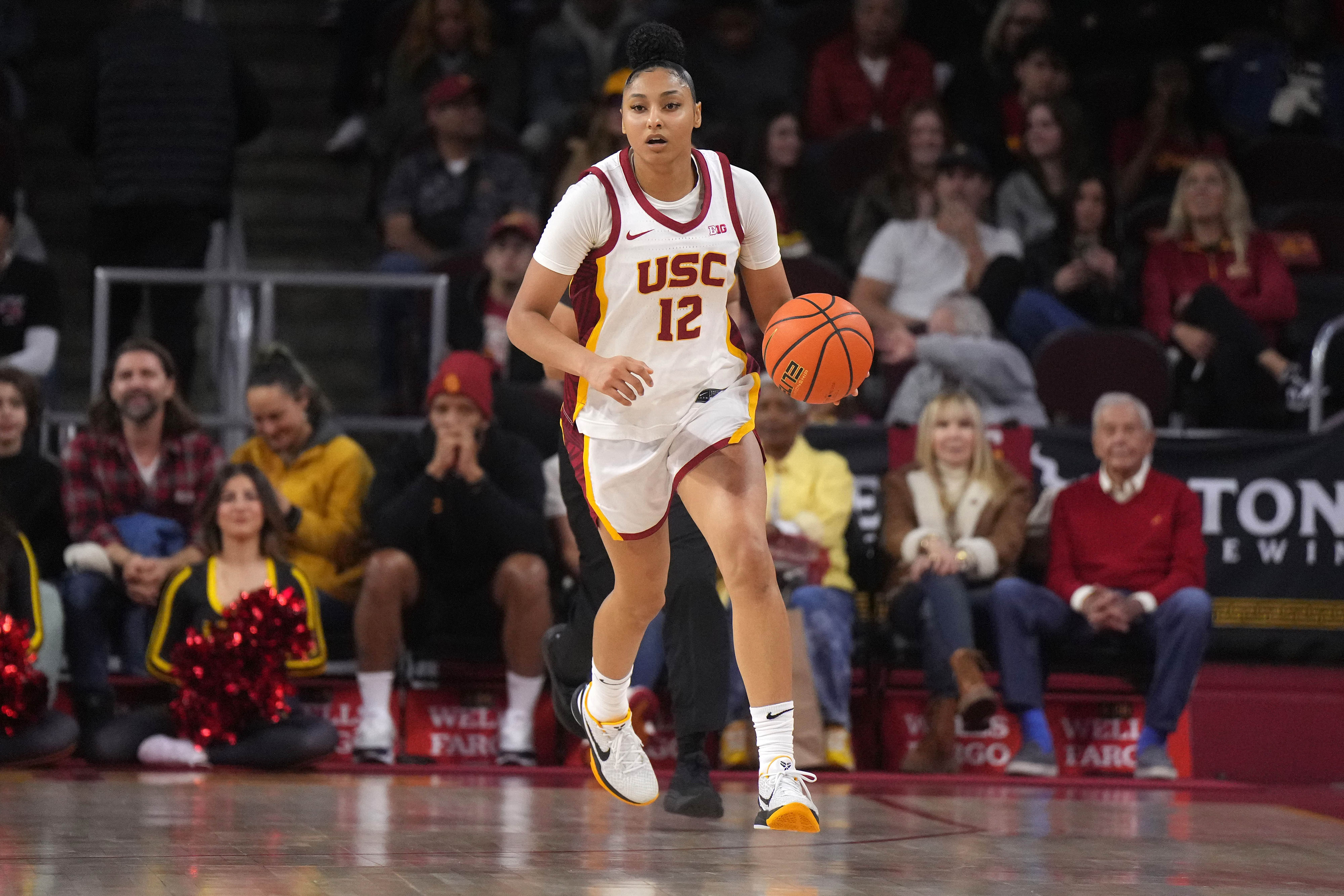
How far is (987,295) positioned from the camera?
9.33 meters

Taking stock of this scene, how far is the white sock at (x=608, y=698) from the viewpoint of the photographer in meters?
5.21

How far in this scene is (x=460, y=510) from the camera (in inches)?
286

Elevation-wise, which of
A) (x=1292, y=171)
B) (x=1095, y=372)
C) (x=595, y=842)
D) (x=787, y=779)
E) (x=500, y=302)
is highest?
(x=1292, y=171)

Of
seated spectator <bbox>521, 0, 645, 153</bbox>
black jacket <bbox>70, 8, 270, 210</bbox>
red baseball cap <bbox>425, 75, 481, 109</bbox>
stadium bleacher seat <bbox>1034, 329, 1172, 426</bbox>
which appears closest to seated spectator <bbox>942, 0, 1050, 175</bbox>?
seated spectator <bbox>521, 0, 645, 153</bbox>

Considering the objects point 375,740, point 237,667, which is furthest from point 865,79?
point 237,667

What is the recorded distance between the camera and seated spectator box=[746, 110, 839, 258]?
10.0 meters

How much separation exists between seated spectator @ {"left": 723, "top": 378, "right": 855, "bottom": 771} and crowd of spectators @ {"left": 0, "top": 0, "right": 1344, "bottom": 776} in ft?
0.05

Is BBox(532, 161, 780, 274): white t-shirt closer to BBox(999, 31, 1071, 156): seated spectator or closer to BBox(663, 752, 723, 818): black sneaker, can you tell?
BBox(663, 752, 723, 818): black sneaker

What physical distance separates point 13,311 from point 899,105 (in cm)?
537

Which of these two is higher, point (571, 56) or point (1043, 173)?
point (571, 56)

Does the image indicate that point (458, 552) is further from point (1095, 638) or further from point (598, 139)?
point (598, 139)

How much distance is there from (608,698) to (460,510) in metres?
2.19

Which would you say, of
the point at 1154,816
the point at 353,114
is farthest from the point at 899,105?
the point at 1154,816

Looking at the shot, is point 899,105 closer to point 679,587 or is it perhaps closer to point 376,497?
point 376,497
